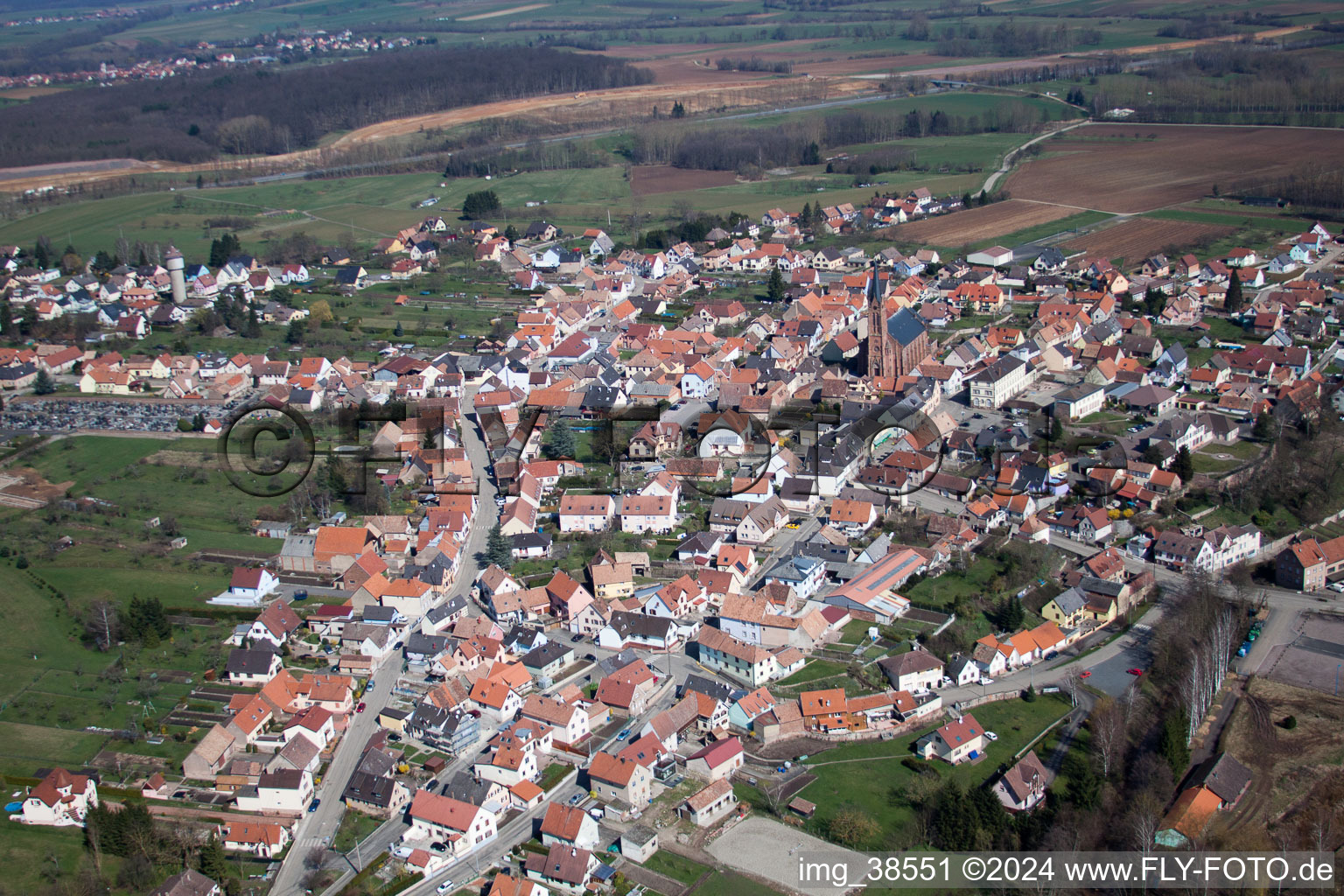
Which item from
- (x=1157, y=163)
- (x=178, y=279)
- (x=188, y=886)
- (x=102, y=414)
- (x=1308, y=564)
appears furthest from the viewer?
(x=1157, y=163)

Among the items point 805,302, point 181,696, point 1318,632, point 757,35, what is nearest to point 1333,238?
point 805,302

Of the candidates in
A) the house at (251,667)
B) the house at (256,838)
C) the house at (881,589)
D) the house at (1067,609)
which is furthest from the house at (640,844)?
the house at (1067,609)

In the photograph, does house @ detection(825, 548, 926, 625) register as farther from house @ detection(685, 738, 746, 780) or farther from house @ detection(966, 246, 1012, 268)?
house @ detection(966, 246, 1012, 268)

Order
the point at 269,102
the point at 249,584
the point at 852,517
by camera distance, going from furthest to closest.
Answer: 1. the point at 269,102
2. the point at 852,517
3. the point at 249,584

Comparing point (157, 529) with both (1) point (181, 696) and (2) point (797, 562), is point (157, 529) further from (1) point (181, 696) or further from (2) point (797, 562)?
(2) point (797, 562)

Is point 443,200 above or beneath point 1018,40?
beneath

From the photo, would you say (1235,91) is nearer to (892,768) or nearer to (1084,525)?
(1084,525)

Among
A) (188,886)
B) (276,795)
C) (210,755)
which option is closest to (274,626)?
(210,755)
